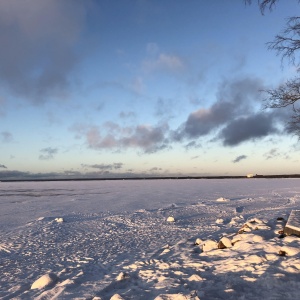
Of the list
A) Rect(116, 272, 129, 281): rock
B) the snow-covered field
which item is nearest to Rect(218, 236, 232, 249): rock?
the snow-covered field

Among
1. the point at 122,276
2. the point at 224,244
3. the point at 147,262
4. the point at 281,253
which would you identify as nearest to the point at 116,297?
the point at 122,276

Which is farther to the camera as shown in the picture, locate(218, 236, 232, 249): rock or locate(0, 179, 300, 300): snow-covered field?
locate(218, 236, 232, 249): rock

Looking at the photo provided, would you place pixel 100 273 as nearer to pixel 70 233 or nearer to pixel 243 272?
pixel 243 272

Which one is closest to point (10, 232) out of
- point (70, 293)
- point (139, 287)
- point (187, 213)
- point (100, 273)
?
point (100, 273)

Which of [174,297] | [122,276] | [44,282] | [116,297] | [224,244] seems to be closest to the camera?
[174,297]

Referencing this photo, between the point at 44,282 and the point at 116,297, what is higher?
the point at 116,297

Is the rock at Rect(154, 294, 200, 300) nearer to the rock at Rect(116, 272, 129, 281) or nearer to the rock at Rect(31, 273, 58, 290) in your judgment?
the rock at Rect(116, 272, 129, 281)

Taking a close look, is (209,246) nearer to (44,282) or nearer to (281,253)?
(281,253)

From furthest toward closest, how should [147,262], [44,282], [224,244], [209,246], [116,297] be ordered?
[209,246] → [224,244] → [147,262] → [44,282] → [116,297]

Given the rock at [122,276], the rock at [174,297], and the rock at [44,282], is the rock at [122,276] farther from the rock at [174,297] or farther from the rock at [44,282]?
the rock at [174,297]

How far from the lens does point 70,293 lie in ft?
17.1

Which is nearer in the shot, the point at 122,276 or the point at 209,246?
the point at 122,276

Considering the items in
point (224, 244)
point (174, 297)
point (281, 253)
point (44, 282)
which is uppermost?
point (281, 253)

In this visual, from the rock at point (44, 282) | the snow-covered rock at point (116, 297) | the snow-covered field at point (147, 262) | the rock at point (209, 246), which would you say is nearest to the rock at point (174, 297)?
the snow-covered field at point (147, 262)
